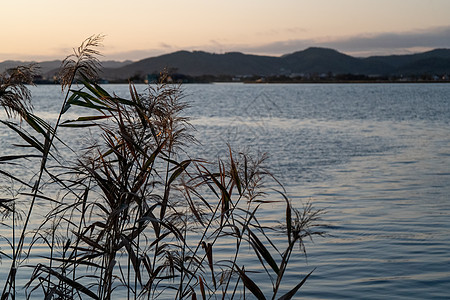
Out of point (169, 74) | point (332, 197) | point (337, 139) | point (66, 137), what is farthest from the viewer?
point (66, 137)

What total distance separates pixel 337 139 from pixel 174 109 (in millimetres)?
24330

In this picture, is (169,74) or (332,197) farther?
(332,197)

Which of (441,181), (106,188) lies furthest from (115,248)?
(441,181)

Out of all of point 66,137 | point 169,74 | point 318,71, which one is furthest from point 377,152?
point 318,71

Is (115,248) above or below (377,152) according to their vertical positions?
above

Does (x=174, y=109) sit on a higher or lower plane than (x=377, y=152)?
higher

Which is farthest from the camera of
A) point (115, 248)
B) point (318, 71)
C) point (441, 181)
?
point (318, 71)

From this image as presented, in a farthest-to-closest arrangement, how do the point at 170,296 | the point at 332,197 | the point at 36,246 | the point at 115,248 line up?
the point at 332,197 < the point at 36,246 < the point at 170,296 < the point at 115,248

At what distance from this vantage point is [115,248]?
320 centimetres

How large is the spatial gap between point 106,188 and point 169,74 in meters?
0.87

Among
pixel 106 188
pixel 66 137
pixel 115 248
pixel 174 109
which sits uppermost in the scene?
pixel 174 109

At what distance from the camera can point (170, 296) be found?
21.7ft

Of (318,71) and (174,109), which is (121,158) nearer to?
(174,109)

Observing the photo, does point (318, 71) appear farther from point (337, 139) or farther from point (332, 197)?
point (332, 197)
